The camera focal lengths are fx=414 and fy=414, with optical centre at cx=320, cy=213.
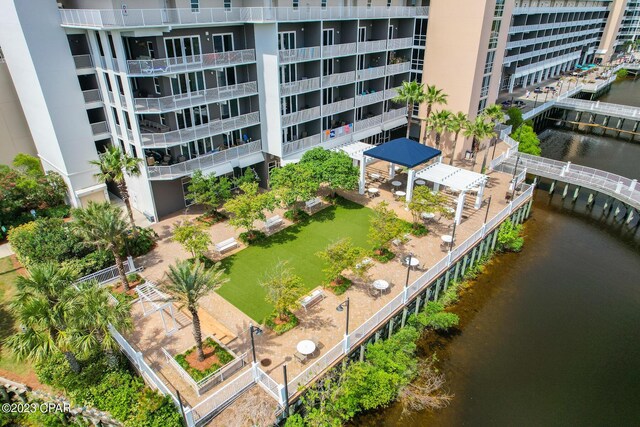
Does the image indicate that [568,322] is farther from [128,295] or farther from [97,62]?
[97,62]

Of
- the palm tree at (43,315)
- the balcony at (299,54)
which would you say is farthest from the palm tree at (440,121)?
the palm tree at (43,315)

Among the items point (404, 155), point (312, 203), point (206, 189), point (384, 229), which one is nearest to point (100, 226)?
point (206, 189)

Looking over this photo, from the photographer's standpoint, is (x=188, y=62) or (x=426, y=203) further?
(x=426, y=203)

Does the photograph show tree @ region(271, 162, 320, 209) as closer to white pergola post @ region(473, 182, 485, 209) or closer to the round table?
the round table

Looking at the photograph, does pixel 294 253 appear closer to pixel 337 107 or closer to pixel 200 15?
pixel 337 107

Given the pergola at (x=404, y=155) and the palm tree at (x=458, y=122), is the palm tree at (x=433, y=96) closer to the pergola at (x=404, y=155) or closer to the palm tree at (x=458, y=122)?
the palm tree at (x=458, y=122)

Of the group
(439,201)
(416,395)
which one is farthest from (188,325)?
(439,201)

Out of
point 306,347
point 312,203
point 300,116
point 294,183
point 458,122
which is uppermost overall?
point 300,116
